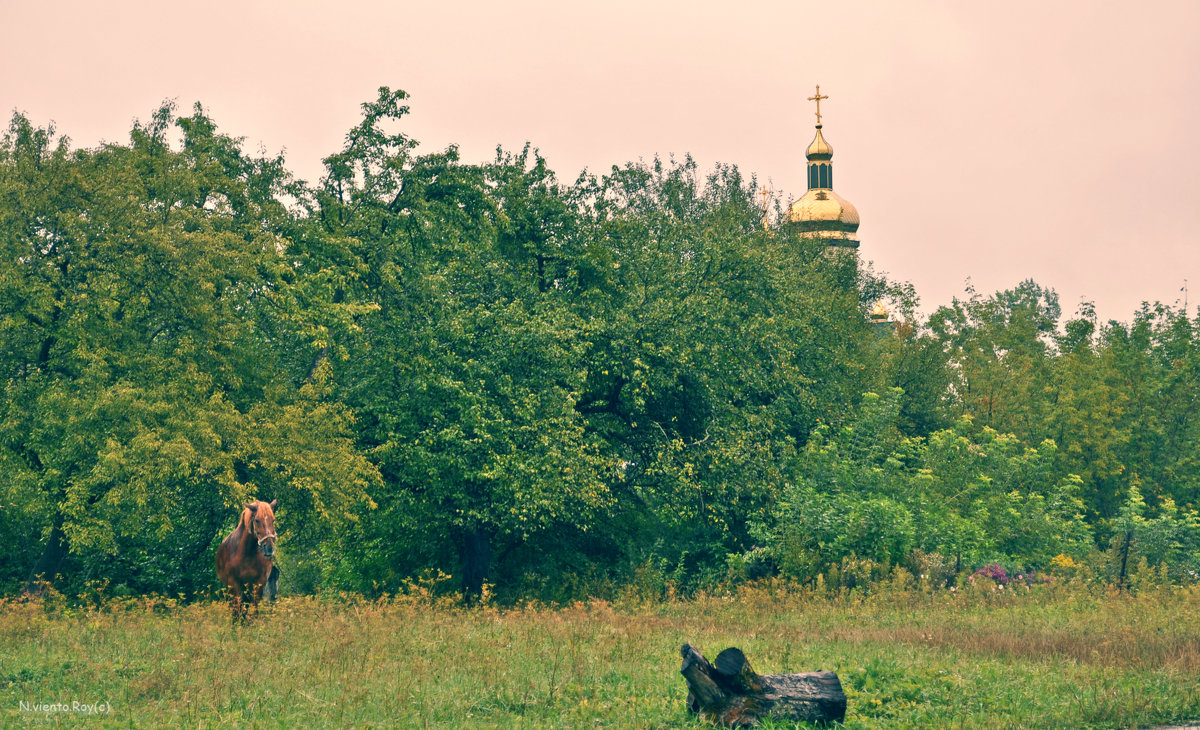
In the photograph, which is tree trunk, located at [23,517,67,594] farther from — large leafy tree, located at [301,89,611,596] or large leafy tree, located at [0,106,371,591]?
large leafy tree, located at [301,89,611,596]

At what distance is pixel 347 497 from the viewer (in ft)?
63.1

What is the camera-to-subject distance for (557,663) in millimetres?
11508

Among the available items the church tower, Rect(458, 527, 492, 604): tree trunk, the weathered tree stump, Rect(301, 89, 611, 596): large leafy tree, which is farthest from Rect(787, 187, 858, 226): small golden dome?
the weathered tree stump

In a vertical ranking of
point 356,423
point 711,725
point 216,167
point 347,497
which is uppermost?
point 216,167

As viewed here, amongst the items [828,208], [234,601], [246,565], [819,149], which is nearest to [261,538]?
[246,565]

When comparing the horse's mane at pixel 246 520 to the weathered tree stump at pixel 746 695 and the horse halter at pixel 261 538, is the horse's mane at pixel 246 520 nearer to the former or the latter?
the horse halter at pixel 261 538

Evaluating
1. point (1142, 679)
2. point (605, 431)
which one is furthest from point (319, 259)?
point (1142, 679)

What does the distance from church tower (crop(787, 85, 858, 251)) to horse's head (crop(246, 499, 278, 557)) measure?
67363mm

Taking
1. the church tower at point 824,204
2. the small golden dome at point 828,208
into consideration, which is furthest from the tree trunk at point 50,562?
the small golden dome at point 828,208

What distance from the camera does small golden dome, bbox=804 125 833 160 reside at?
289 ft

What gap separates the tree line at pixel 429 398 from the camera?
17.6 metres

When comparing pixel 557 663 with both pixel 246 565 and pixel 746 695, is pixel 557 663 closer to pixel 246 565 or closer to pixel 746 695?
pixel 746 695

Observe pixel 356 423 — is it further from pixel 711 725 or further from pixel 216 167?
pixel 711 725

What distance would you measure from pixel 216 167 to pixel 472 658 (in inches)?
533
